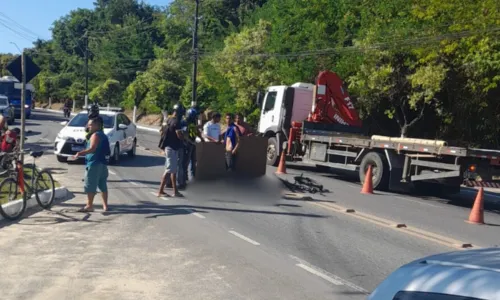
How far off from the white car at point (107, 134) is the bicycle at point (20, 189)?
22.9ft

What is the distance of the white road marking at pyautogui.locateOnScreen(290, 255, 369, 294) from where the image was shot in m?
6.77

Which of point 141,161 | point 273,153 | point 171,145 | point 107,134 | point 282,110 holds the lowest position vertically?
point 141,161

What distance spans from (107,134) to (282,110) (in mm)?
5976

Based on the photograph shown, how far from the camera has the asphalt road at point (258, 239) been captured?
Result: 6758 mm

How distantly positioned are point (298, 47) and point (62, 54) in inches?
2207

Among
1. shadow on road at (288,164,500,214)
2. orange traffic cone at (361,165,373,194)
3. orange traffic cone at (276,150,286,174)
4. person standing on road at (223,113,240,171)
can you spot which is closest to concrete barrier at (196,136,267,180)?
person standing on road at (223,113,240,171)

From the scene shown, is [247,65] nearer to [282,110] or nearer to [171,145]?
[282,110]

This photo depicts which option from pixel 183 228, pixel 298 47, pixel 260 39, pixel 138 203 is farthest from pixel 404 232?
pixel 260 39

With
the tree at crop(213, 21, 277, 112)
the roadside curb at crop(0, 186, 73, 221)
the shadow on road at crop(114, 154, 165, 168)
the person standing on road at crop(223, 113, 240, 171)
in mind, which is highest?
the tree at crop(213, 21, 277, 112)

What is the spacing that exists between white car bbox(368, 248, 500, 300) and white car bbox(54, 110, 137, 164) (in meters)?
15.6

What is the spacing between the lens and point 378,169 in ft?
53.3

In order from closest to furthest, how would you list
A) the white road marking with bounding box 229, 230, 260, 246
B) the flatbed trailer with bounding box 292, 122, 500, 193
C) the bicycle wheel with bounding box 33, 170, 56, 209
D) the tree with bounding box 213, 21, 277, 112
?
1. the white road marking with bounding box 229, 230, 260, 246
2. the bicycle wheel with bounding box 33, 170, 56, 209
3. the flatbed trailer with bounding box 292, 122, 500, 193
4. the tree with bounding box 213, 21, 277, 112

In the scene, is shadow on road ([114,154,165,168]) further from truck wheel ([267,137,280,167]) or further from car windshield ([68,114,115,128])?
truck wheel ([267,137,280,167])

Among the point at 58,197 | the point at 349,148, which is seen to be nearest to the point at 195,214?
the point at 58,197
